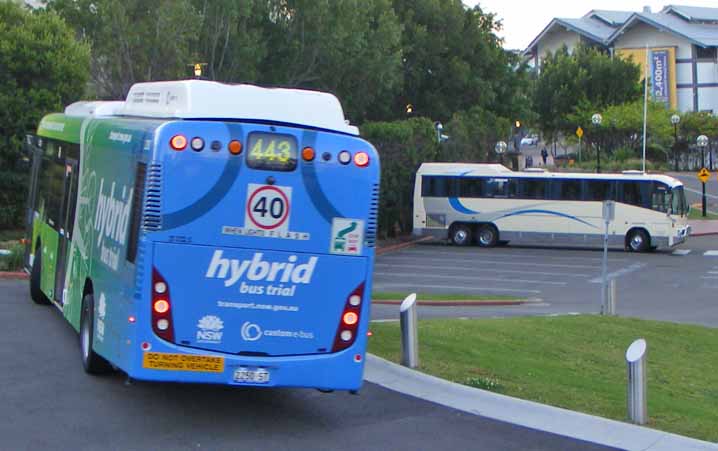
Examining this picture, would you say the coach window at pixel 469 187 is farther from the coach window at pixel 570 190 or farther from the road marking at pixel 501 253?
the coach window at pixel 570 190

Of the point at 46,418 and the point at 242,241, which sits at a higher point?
the point at 242,241

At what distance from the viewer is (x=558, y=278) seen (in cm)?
3544

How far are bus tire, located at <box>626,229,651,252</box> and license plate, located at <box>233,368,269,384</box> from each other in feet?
118

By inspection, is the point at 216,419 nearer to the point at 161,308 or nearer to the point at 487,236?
the point at 161,308

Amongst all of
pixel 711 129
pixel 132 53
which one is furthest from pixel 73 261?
pixel 711 129

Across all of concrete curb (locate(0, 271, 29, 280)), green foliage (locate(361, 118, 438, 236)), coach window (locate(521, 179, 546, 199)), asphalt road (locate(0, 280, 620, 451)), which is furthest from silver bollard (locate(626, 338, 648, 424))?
coach window (locate(521, 179, 546, 199))

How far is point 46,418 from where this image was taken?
9797 millimetres

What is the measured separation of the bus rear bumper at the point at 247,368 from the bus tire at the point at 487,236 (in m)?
36.4

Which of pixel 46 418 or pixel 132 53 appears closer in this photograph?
pixel 46 418

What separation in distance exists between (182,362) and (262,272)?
1.06 meters

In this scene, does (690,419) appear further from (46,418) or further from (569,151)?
A: (569,151)

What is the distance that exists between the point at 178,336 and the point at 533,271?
28831 mm

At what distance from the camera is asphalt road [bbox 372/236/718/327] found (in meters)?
27.9

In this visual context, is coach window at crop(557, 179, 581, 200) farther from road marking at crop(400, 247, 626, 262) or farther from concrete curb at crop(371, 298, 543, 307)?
concrete curb at crop(371, 298, 543, 307)
